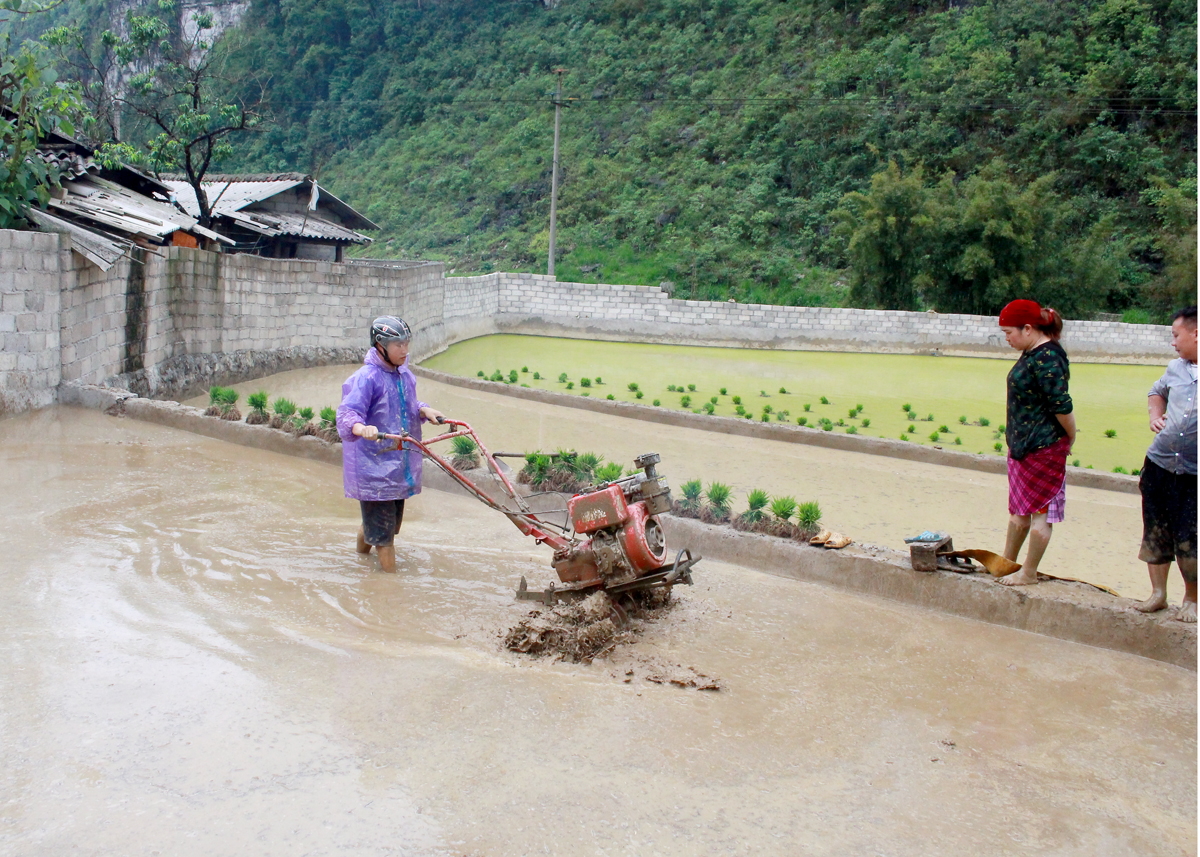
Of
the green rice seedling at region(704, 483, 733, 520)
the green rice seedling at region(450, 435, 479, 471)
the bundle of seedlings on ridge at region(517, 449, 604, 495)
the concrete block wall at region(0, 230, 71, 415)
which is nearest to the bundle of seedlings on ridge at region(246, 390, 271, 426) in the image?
the concrete block wall at region(0, 230, 71, 415)

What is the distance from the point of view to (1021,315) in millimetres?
5004

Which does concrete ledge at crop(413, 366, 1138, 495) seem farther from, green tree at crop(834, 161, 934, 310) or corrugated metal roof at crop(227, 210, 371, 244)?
green tree at crop(834, 161, 934, 310)

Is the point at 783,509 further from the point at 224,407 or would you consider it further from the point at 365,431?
the point at 224,407

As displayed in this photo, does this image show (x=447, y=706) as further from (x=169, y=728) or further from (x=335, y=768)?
(x=169, y=728)

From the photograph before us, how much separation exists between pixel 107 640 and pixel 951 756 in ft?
11.4

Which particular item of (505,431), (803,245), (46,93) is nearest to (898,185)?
(803,245)

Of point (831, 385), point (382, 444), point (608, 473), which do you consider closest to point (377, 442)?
point (382, 444)

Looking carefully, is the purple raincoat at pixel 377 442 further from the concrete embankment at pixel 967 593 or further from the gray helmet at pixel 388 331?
the concrete embankment at pixel 967 593

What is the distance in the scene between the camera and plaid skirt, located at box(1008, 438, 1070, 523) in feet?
16.7

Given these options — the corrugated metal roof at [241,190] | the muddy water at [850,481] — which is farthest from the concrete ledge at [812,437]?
the corrugated metal roof at [241,190]

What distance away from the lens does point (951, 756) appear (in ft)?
12.3

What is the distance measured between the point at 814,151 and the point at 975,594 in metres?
33.9

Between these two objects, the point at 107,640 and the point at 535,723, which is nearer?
the point at 535,723

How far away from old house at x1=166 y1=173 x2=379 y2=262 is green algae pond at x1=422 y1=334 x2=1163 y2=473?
5600 millimetres
